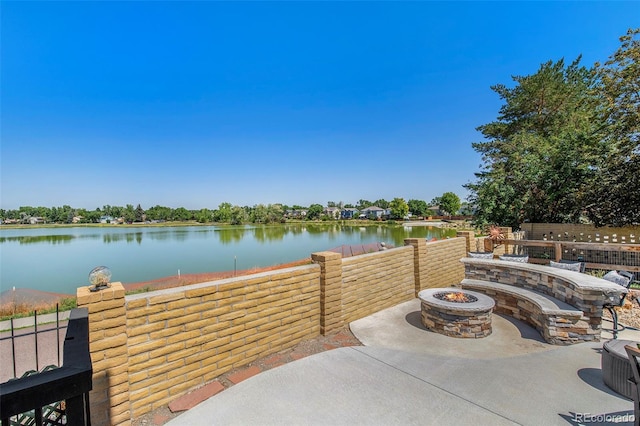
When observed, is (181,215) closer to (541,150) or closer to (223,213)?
(223,213)

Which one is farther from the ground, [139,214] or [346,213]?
[139,214]

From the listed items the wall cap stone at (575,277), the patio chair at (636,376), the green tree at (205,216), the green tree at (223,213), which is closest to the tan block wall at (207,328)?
the patio chair at (636,376)

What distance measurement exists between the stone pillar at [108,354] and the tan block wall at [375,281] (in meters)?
2.95

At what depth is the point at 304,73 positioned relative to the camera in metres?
17.1

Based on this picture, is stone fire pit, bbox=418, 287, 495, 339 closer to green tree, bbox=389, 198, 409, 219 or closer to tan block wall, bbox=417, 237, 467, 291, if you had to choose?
tan block wall, bbox=417, 237, 467, 291

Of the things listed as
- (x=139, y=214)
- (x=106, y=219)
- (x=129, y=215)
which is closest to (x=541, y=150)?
(x=129, y=215)

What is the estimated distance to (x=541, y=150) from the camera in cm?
1208

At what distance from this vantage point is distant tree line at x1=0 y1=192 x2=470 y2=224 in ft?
231

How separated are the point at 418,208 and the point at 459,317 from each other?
290ft

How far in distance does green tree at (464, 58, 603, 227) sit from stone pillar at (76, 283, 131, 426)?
552 inches

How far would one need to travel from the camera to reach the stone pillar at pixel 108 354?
226cm

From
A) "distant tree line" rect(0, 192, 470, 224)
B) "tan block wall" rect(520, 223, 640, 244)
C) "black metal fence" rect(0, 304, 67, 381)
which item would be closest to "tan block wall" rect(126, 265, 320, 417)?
"black metal fence" rect(0, 304, 67, 381)

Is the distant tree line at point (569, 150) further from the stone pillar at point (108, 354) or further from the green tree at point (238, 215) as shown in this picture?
the green tree at point (238, 215)

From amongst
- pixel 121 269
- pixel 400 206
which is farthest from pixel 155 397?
pixel 400 206
